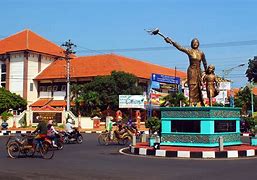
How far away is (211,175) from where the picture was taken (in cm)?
893

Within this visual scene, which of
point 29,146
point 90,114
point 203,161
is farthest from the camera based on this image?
point 90,114

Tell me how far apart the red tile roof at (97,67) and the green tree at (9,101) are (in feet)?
17.4

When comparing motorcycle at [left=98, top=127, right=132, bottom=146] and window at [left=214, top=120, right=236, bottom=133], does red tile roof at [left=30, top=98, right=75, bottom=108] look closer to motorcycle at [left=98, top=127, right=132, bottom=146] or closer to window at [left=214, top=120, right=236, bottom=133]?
motorcycle at [left=98, top=127, right=132, bottom=146]

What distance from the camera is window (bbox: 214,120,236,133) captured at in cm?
1506

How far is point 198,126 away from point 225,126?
4.35 feet

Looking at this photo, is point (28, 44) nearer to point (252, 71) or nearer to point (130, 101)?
point (130, 101)

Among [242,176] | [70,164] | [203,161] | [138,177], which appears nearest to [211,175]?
[242,176]

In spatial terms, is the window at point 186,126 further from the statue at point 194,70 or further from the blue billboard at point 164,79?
the blue billboard at point 164,79

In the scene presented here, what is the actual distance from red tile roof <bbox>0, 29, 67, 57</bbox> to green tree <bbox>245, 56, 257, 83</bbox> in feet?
91.5

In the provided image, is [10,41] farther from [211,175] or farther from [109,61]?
[211,175]

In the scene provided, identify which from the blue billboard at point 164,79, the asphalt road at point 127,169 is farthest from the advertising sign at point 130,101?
the asphalt road at point 127,169

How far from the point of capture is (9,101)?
45844 mm

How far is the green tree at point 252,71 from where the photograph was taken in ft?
196

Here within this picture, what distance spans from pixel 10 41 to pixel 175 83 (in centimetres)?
2512
